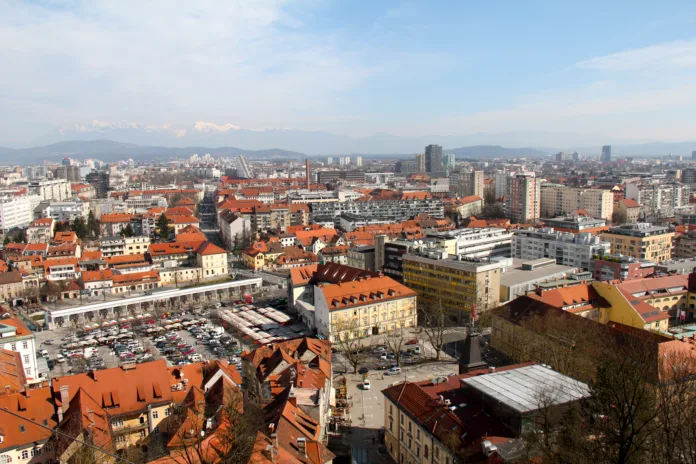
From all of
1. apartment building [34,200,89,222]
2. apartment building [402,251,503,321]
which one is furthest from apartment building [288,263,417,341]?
apartment building [34,200,89,222]

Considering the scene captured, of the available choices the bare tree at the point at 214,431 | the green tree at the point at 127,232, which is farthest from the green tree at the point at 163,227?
the bare tree at the point at 214,431

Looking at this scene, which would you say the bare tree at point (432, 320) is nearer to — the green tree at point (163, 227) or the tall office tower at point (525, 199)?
the green tree at point (163, 227)

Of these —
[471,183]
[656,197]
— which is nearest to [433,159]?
[471,183]

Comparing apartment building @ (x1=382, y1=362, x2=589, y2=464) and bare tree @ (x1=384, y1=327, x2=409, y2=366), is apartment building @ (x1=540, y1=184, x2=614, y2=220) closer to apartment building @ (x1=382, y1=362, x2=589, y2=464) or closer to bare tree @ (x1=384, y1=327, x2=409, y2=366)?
bare tree @ (x1=384, y1=327, x2=409, y2=366)

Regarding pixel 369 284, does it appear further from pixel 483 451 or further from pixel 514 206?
pixel 514 206

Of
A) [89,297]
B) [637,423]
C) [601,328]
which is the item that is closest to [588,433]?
[637,423]

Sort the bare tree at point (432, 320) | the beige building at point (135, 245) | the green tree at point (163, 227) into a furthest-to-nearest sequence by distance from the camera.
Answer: the green tree at point (163, 227) < the beige building at point (135, 245) < the bare tree at point (432, 320)
